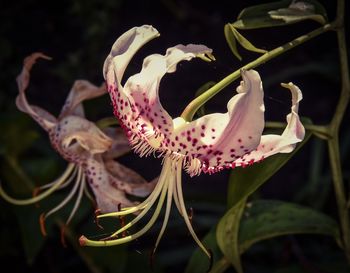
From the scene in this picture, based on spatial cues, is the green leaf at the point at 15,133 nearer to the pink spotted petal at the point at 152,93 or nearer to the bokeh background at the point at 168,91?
the bokeh background at the point at 168,91

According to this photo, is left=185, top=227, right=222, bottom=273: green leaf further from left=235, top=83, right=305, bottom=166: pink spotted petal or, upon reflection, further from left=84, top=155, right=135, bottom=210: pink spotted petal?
left=235, top=83, right=305, bottom=166: pink spotted petal

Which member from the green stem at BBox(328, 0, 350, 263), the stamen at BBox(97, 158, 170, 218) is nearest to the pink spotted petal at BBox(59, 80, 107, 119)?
the stamen at BBox(97, 158, 170, 218)

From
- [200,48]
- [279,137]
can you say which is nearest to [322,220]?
[279,137]

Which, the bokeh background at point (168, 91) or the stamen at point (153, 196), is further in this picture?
the bokeh background at point (168, 91)

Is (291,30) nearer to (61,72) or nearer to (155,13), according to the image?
(155,13)

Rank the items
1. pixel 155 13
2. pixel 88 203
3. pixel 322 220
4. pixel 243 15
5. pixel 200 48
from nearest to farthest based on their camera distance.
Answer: pixel 200 48
pixel 243 15
pixel 322 220
pixel 88 203
pixel 155 13

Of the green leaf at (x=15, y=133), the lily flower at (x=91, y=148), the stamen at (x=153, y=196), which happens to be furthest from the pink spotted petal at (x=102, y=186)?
the green leaf at (x=15, y=133)
